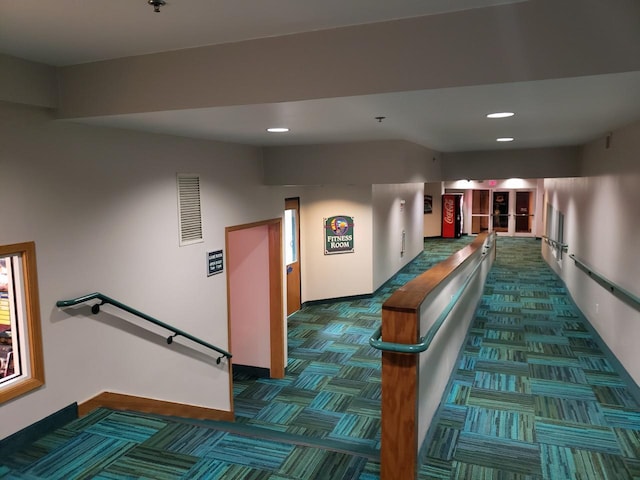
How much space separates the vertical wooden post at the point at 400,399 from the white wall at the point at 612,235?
2842 mm

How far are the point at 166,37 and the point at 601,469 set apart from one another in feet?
13.2

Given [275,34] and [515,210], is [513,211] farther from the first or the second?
[275,34]

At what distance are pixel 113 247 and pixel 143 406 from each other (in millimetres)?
1395

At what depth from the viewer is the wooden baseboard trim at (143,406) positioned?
3.69m

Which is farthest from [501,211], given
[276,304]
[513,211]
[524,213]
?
[276,304]

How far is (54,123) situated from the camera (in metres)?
3.29

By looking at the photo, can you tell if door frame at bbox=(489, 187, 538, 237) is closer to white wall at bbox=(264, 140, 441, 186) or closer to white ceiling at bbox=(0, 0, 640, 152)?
white wall at bbox=(264, 140, 441, 186)

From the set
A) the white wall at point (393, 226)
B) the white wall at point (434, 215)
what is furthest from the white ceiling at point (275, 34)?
the white wall at point (434, 215)

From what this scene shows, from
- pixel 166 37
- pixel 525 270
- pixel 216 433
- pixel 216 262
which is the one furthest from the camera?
pixel 525 270

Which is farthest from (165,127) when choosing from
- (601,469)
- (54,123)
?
(601,469)

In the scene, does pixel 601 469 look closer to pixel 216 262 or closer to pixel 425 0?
pixel 425 0

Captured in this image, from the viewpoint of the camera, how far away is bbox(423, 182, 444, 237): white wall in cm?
2023

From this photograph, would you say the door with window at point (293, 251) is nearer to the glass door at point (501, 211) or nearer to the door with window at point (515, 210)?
the door with window at point (515, 210)

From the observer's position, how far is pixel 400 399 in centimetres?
296
